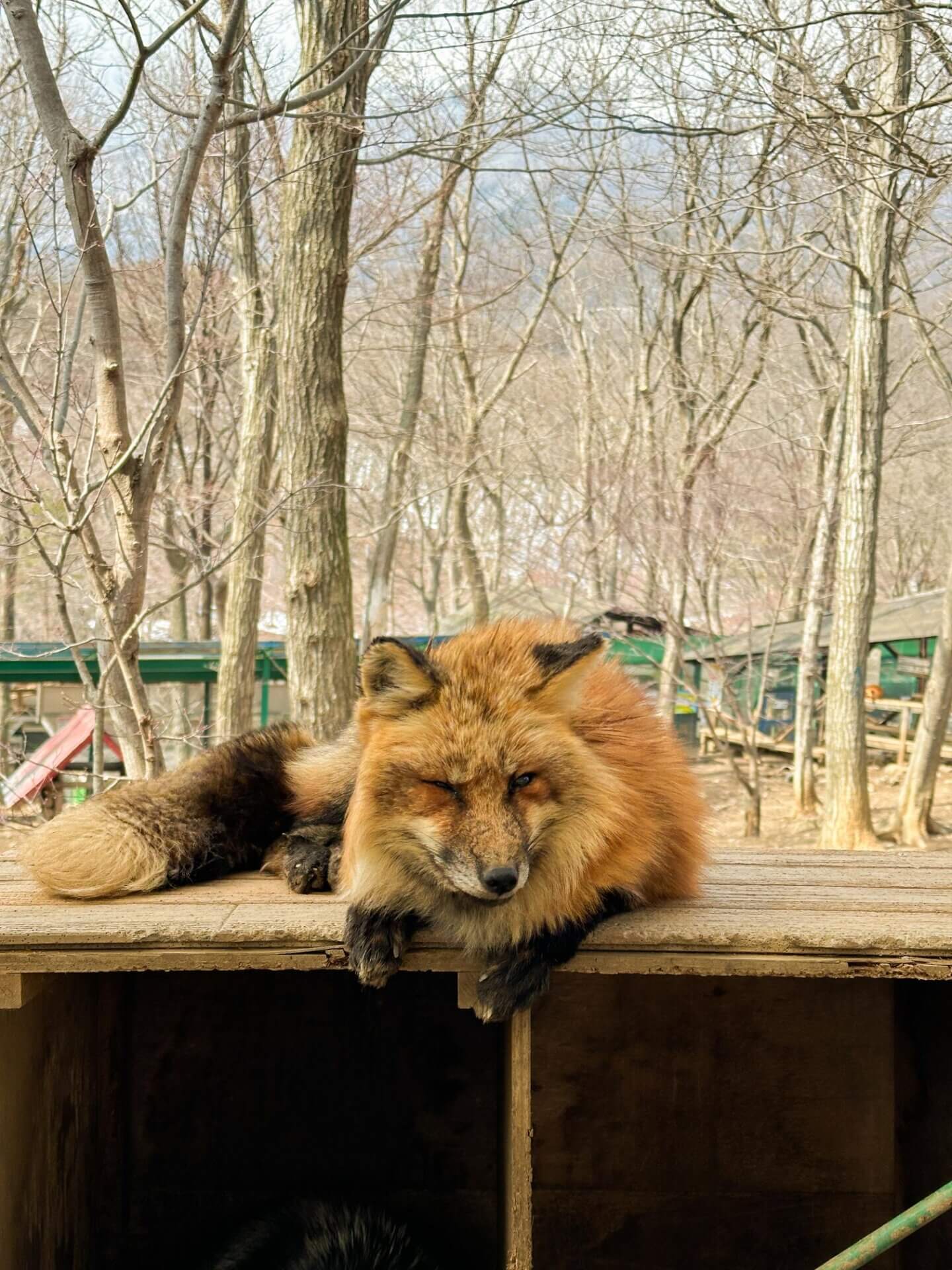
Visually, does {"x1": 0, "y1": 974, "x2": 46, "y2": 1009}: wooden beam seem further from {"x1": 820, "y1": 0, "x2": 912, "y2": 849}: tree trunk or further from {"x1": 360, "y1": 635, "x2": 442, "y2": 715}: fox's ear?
{"x1": 820, "y1": 0, "x2": 912, "y2": 849}: tree trunk

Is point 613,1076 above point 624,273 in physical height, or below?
below

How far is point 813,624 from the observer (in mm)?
14078

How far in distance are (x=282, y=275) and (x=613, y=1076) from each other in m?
5.65

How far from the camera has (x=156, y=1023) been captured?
4109 millimetres

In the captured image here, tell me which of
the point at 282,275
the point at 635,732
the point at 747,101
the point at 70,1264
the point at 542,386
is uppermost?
the point at 542,386

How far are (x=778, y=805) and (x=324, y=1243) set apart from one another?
42.0 feet

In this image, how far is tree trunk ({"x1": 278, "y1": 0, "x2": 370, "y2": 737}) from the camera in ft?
23.1

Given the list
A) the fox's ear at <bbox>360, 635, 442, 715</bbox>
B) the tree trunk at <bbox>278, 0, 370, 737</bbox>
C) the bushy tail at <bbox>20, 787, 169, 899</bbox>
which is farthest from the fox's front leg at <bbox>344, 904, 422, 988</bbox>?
the tree trunk at <bbox>278, 0, 370, 737</bbox>

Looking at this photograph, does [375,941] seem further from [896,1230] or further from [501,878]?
[896,1230]

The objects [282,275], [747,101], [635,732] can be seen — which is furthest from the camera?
[747,101]

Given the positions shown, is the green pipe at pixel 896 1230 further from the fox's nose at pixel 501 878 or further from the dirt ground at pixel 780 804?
the dirt ground at pixel 780 804

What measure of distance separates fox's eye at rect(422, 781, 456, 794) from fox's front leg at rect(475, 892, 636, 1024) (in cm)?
41

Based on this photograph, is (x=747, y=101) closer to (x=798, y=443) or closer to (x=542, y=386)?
(x=798, y=443)

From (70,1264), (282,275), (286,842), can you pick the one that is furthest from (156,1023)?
(282,275)
